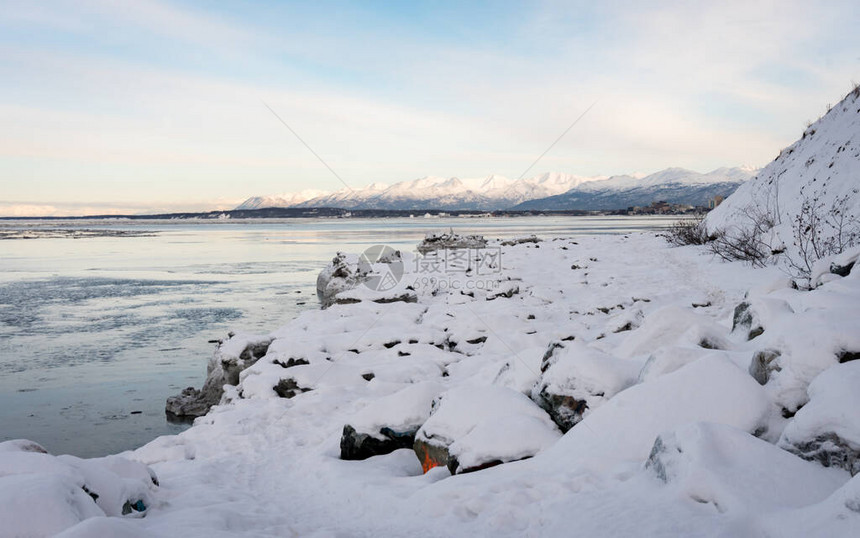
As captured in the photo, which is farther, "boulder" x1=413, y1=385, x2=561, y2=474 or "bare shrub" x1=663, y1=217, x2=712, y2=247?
"bare shrub" x1=663, y1=217, x2=712, y2=247

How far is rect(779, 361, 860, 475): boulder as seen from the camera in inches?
137

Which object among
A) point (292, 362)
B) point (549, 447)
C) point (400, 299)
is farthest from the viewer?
point (400, 299)

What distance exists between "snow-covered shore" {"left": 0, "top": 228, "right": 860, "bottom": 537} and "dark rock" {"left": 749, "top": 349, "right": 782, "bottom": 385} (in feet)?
0.06

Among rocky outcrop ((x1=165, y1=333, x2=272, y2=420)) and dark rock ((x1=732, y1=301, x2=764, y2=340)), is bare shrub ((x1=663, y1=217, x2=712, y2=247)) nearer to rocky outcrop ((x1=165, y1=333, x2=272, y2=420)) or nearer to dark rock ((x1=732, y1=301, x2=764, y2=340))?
dark rock ((x1=732, y1=301, x2=764, y2=340))

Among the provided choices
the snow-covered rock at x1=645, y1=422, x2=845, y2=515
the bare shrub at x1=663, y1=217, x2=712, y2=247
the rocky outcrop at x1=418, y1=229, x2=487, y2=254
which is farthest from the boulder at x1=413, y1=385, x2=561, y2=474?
the rocky outcrop at x1=418, y1=229, x2=487, y2=254

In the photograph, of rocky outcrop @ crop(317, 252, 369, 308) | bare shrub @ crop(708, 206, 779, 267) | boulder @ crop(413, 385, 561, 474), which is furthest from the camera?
rocky outcrop @ crop(317, 252, 369, 308)

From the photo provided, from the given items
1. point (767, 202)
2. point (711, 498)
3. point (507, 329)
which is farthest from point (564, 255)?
point (711, 498)

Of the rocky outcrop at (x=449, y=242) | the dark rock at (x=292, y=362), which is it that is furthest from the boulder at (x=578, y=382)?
the rocky outcrop at (x=449, y=242)

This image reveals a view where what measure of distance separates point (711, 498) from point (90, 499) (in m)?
4.14

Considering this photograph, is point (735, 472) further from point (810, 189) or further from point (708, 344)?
point (810, 189)

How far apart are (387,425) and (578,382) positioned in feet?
7.22

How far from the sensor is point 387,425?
6266 mm

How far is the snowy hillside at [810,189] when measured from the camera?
12797mm

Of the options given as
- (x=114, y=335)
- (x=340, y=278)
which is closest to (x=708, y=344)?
(x=114, y=335)
